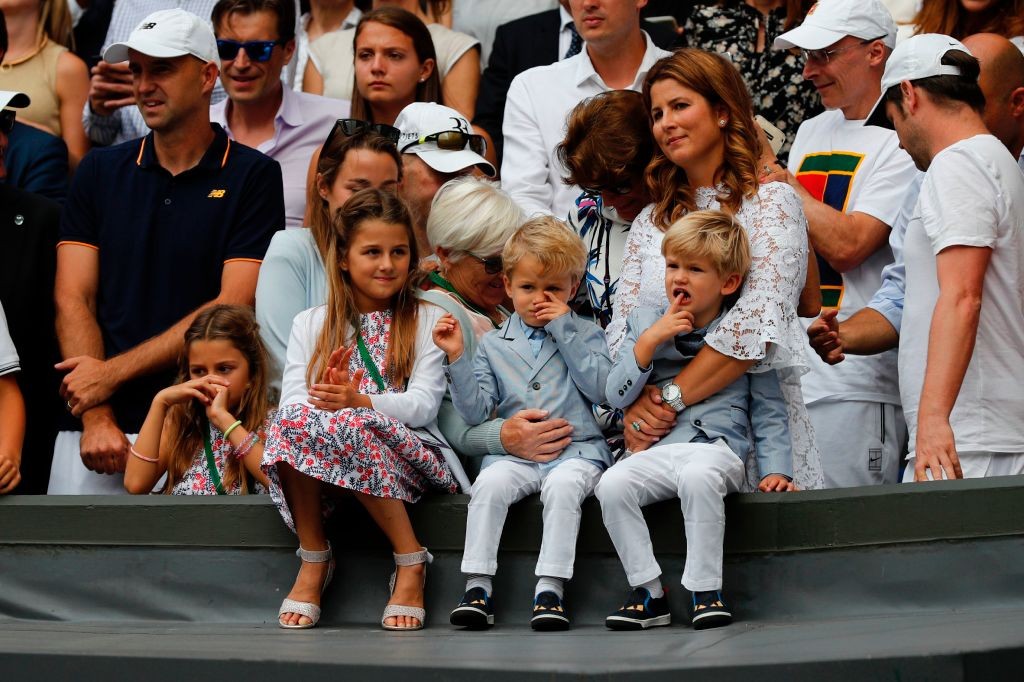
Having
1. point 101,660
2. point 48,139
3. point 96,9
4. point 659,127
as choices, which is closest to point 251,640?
point 101,660

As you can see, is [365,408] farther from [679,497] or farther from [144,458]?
[144,458]

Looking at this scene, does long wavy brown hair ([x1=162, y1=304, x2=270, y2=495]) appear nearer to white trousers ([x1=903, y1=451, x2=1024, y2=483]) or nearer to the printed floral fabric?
white trousers ([x1=903, y1=451, x2=1024, y2=483])

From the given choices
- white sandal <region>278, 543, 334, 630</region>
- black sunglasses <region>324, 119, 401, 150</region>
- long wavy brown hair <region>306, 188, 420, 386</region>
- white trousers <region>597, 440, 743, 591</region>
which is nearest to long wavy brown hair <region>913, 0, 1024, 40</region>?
black sunglasses <region>324, 119, 401, 150</region>

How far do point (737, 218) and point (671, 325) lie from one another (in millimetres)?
540

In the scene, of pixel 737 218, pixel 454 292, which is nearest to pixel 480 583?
pixel 454 292

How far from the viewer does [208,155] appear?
6160mm

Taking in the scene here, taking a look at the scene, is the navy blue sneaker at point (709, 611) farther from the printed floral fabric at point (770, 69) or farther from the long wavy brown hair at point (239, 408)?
the printed floral fabric at point (770, 69)

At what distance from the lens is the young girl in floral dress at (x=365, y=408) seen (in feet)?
14.7

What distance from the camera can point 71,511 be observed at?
5219 millimetres

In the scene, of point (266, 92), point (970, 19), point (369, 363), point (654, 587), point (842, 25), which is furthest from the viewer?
point (266, 92)

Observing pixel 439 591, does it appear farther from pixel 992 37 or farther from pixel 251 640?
pixel 992 37

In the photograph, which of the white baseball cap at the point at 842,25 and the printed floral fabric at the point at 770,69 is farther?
the printed floral fabric at the point at 770,69

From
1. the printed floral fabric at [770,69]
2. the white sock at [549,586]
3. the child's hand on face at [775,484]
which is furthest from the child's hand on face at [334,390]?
Result: the printed floral fabric at [770,69]

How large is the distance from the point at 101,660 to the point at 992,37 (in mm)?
3848
